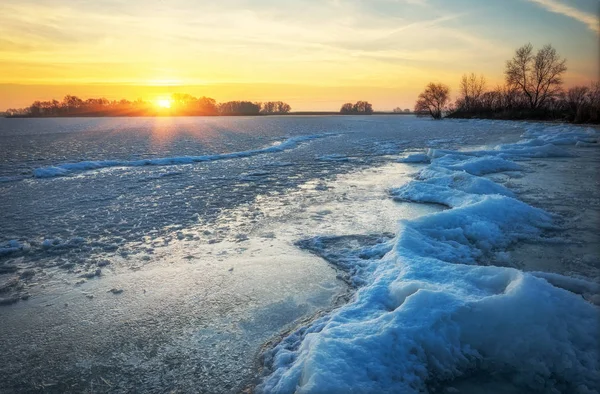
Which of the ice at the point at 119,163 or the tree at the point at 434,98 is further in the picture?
the tree at the point at 434,98

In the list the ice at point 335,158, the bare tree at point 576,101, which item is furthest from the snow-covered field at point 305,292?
the bare tree at point 576,101

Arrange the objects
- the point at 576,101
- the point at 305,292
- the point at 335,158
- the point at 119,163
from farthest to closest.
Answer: the point at 576,101, the point at 335,158, the point at 119,163, the point at 305,292

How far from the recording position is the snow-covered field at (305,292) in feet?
9.30

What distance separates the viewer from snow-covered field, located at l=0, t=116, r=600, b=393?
2834 mm

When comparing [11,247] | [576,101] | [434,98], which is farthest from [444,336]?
[434,98]

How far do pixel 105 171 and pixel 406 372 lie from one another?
14217 mm

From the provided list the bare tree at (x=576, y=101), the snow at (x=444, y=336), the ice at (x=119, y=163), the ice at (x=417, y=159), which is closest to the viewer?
the snow at (x=444, y=336)

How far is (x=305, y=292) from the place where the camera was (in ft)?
13.8

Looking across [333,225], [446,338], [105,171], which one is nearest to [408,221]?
[333,225]

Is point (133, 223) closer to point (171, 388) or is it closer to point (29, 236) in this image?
point (29, 236)

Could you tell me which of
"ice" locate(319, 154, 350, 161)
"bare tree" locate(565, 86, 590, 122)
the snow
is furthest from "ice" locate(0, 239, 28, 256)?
"bare tree" locate(565, 86, 590, 122)

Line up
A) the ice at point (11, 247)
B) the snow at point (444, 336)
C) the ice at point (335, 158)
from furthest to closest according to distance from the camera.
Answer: the ice at point (335, 158) < the ice at point (11, 247) < the snow at point (444, 336)

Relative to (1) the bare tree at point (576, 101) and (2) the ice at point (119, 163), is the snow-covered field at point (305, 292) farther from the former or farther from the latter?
(1) the bare tree at point (576, 101)

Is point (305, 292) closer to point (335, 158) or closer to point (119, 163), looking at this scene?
point (335, 158)
